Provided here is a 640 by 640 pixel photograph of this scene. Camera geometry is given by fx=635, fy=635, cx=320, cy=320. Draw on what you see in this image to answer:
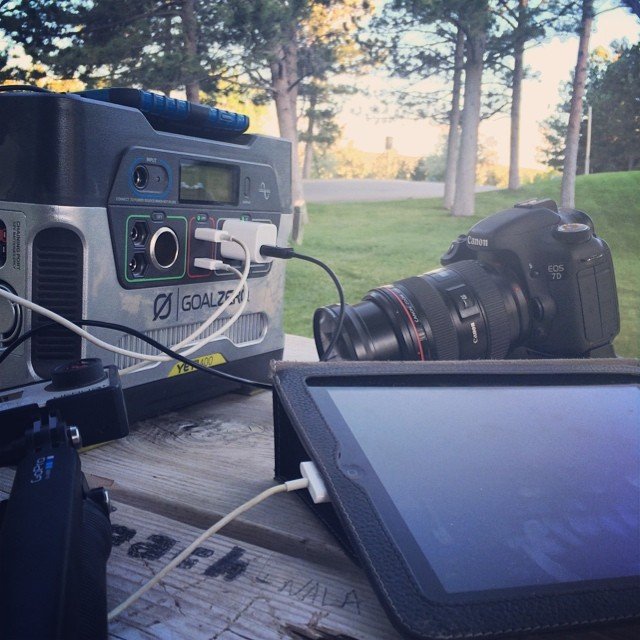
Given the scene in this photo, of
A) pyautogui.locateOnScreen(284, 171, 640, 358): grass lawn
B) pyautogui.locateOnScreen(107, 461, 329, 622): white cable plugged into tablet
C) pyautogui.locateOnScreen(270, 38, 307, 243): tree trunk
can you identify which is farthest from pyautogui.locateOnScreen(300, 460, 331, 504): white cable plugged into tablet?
pyautogui.locateOnScreen(270, 38, 307, 243): tree trunk

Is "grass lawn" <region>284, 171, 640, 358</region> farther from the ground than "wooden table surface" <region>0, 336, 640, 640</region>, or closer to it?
farther from the ground

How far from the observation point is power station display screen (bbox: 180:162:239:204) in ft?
1.67

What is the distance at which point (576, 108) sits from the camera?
3.03ft

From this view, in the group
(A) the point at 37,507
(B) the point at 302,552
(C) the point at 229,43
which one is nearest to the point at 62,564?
(A) the point at 37,507

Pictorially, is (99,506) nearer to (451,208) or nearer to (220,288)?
(220,288)

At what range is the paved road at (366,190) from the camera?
131 centimetres

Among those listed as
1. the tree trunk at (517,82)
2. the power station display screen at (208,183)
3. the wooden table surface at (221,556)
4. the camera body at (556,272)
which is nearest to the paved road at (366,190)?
the tree trunk at (517,82)

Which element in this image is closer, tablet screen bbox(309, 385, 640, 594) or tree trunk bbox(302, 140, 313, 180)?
tablet screen bbox(309, 385, 640, 594)

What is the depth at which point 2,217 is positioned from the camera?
44 cm

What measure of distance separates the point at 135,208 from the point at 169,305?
9 cm

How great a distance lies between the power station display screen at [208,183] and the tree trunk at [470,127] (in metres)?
0.62

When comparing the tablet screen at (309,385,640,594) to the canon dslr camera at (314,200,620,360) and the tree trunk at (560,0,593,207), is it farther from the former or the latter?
the tree trunk at (560,0,593,207)

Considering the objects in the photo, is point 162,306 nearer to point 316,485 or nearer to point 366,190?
point 316,485

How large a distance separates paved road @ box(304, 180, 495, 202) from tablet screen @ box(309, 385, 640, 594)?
939 mm
